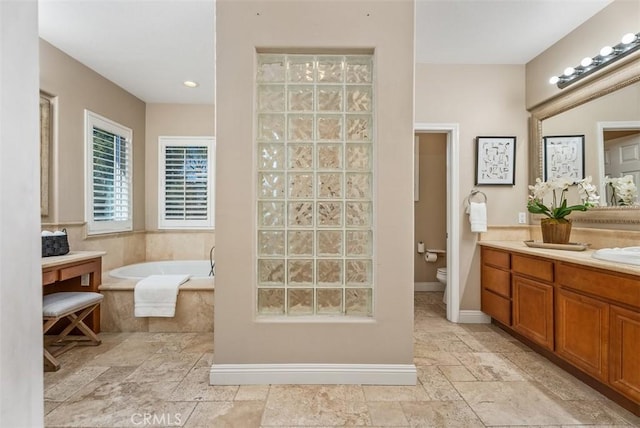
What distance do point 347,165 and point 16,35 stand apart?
1.68 meters

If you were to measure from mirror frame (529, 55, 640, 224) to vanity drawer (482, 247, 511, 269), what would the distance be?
2.11 feet

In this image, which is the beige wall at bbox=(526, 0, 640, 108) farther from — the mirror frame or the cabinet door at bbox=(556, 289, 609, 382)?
the cabinet door at bbox=(556, 289, 609, 382)

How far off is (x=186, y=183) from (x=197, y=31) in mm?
2166

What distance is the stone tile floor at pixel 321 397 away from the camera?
1633 mm

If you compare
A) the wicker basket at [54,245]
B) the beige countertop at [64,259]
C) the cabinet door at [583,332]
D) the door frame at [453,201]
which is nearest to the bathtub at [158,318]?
the beige countertop at [64,259]

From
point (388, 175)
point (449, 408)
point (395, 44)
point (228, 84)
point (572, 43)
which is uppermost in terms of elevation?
point (572, 43)

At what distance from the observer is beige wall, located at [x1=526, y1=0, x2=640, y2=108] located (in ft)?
7.18

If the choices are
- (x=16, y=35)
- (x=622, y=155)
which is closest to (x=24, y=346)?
(x=16, y=35)

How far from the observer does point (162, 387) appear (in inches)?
75.8

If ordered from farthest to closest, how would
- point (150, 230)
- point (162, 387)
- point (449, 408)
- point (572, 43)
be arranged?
point (150, 230) → point (572, 43) → point (162, 387) → point (449, 408)

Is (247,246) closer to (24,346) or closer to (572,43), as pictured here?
(24,346)

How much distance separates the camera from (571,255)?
2137 mm

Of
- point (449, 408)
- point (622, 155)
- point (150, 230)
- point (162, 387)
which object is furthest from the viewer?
point (150, 230)

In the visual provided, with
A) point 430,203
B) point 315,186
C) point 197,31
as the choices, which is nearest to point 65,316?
point 315,186
